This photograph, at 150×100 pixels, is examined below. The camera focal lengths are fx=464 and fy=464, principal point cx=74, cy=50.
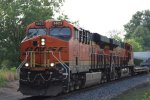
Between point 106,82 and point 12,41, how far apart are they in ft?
46.4

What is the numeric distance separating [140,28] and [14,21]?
106m

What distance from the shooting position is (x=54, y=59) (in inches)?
885

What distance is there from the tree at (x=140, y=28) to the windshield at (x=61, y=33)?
124m

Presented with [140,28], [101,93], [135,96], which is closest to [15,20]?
[101,93]

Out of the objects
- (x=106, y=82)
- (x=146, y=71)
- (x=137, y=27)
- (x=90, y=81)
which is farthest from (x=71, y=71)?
(x=137, y=27)

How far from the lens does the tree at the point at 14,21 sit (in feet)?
148

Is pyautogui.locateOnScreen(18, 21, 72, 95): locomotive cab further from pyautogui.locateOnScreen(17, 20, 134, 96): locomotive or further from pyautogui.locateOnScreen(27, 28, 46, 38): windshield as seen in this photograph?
pyautogui.locateOnScreen(27, 28, 46, 38): windshield

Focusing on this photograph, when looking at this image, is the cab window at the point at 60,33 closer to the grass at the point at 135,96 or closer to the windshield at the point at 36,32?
the windshield at the point at 36,32

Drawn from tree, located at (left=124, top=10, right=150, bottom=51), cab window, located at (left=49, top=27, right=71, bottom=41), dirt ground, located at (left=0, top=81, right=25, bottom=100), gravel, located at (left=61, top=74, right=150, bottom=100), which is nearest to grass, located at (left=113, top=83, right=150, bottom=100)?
gravel, located at (left=61, top=74, right=150, bottom=100)

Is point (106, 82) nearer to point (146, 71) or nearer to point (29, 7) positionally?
point (29, 7)

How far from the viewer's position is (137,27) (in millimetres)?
150250

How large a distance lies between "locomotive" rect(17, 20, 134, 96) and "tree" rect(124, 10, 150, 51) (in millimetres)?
121321

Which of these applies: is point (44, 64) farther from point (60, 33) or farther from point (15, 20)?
point (15, 20)

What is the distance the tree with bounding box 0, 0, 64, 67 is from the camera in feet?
148
